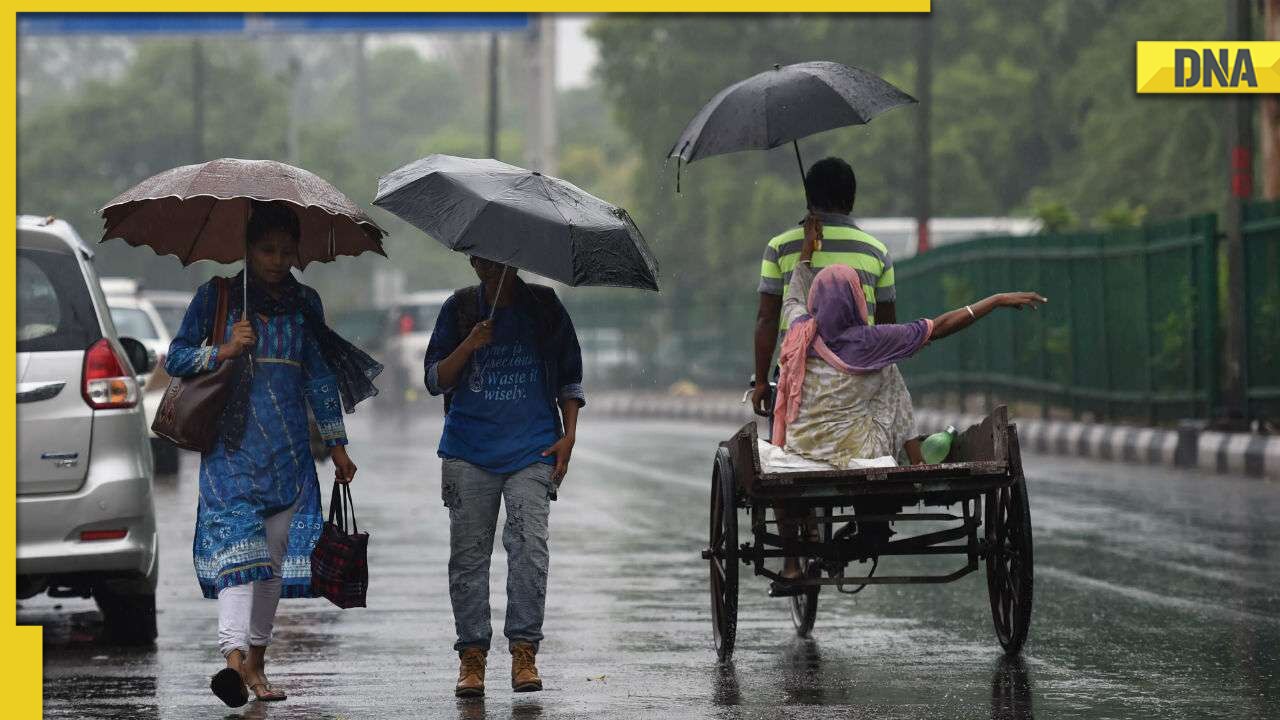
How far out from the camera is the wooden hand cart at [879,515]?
7348mm

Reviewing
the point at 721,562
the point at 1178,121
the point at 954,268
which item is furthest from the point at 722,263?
the point at 721,562

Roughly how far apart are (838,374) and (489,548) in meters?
1.45

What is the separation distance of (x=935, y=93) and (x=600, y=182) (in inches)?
1118

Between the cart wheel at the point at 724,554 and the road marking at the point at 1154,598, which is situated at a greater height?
the cart wheel at the point at 724,554

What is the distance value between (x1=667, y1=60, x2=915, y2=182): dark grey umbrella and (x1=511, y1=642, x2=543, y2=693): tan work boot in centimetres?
184

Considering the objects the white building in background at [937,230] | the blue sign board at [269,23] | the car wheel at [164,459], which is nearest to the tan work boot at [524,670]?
the car wheel at [164,459]

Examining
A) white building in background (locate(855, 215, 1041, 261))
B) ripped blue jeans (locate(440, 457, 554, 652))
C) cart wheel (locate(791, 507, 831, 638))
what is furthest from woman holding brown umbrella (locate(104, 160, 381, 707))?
white building in background (locate(855, 215, 1041, 261))

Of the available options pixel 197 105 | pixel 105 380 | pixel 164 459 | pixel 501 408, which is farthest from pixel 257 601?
pixel 197 105

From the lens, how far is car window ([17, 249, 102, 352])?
817cm

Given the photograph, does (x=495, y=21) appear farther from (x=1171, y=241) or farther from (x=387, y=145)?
(x=387, y=145)

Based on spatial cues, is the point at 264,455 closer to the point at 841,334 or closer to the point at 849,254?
the point at 841,334

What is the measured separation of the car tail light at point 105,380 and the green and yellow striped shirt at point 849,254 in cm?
249

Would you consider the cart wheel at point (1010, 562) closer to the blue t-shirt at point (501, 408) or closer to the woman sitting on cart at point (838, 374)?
the woman sitting on cart at point (838, 374)

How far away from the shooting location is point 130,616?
8711 millimetres
